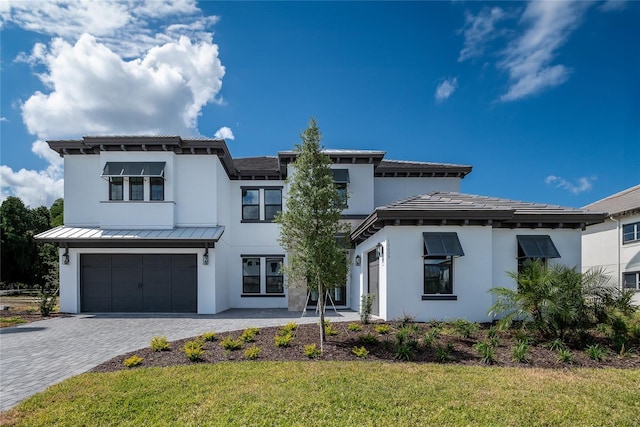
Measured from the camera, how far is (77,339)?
10531mm

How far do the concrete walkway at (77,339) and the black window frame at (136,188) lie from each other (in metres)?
4.99

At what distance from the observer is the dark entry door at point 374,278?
13.3m

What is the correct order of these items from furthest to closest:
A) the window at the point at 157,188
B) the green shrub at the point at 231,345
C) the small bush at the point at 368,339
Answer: the window at the point at 157,188
the small bush at the point at 368,339
the green shrub at the point at 231,345

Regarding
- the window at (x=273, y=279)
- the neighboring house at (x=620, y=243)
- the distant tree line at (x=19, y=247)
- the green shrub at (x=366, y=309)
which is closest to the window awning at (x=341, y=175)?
the window at (x=273, y=279)

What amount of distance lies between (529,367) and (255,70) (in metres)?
11.3

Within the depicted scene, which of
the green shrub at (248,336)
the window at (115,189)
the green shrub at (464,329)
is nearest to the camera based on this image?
the green shrub at (248,336)

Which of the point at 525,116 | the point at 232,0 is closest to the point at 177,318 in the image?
the point at 232,0

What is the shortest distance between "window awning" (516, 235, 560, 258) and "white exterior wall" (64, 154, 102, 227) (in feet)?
56.2

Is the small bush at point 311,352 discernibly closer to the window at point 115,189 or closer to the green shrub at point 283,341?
the green shrub at point 283,341

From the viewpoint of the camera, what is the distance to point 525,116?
48.6 ft

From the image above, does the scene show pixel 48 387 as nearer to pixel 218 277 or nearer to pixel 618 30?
pixel 218 277

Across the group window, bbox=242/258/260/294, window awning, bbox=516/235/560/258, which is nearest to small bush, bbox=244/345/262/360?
window awning, bbox=516/235/560/258

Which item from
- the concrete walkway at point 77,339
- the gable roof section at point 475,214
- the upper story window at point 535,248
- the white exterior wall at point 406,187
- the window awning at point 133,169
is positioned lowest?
the concrete walkway at point 77,339

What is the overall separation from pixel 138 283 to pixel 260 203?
6.53m
